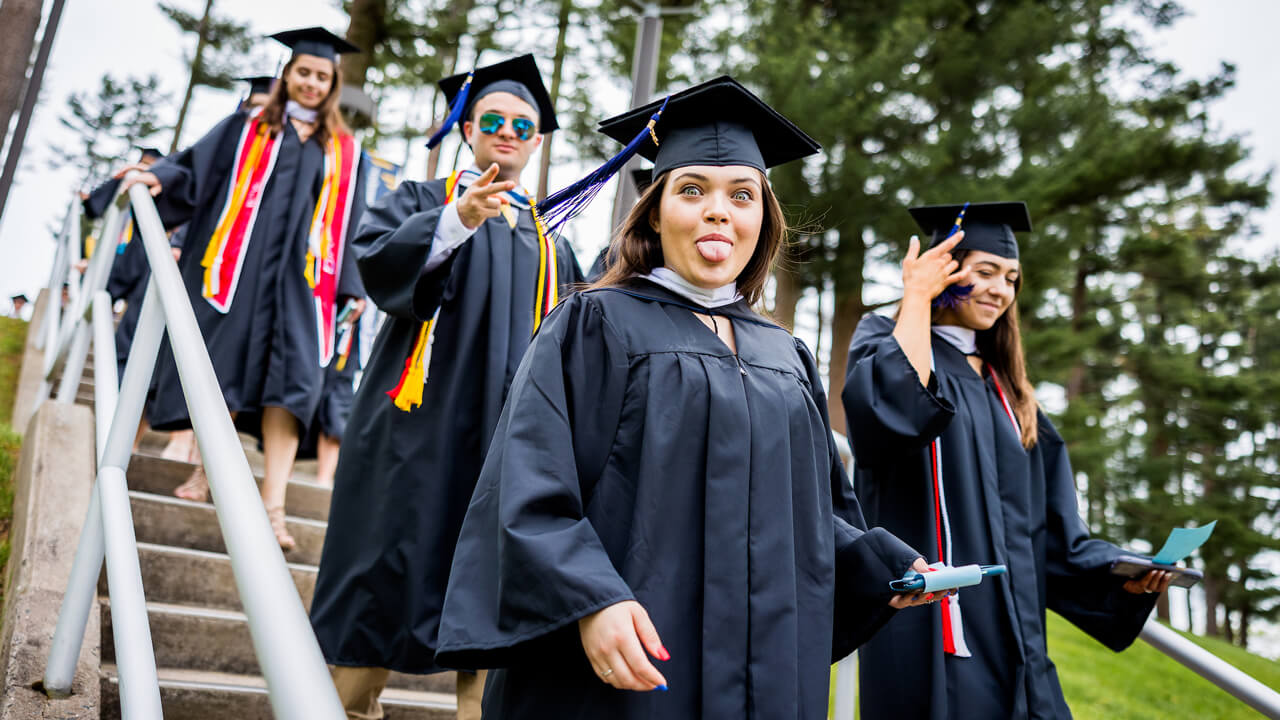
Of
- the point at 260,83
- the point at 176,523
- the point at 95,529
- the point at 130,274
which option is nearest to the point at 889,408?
the point at 95,529

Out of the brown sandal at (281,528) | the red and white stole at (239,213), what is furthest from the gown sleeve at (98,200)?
the brown sandal at (281,528)

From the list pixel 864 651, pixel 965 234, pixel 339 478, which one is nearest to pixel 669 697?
pixel 864 651

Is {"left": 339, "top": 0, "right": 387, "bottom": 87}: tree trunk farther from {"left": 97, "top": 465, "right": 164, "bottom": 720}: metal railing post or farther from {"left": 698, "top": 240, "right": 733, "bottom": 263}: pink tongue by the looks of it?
{"left": 698, "top": 240, "right": 733, "bottom": 263}: pink tongue

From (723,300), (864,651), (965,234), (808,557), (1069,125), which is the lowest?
(864,651)

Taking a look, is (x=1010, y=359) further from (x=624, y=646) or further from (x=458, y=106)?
(x=624, y=646)

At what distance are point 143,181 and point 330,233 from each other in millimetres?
790

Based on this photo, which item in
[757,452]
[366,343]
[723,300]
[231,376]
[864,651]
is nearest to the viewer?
[757,452]

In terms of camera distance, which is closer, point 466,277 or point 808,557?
point 808,557

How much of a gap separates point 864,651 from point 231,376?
2899 mm

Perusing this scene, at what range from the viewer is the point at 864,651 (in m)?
3.04

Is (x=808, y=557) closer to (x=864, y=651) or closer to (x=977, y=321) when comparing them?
(x=864, y=651)

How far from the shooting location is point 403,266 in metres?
2.96

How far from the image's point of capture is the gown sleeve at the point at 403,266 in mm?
2945

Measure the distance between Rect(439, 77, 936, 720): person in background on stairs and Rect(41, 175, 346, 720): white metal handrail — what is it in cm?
42
